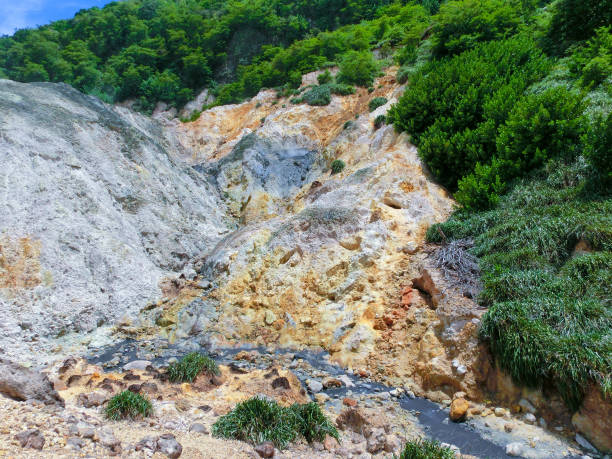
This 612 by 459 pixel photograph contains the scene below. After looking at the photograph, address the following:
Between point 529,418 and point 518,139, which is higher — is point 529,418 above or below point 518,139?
below

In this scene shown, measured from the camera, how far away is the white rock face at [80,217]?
8.82 m

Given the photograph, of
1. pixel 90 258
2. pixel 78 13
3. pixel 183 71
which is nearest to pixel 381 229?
pixel 90 258

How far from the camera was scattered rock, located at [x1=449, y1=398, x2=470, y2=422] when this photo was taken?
215 inches

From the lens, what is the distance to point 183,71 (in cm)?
3139

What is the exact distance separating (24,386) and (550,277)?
319 inches

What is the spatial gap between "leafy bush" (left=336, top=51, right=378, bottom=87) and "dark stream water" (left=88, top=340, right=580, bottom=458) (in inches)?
663

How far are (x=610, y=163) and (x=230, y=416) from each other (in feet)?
28.0

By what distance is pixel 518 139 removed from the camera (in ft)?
30.6

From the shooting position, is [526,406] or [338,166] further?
[338,166]

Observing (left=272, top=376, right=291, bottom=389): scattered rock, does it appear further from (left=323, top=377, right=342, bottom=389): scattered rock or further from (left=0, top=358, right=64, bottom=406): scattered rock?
(left=0, top=358, right=64, bottom=406): scattered rock

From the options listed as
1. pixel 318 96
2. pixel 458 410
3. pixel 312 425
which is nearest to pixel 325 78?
pixel 318 96

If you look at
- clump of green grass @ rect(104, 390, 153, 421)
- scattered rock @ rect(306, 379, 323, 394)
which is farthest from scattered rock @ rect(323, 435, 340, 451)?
clump of green grass @ rect(104, 390, 153, 421)

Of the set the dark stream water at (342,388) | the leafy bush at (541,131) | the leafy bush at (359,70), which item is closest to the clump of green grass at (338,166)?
the leafy bush at (541,131)

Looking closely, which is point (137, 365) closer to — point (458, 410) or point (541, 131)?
point (458, 410)
